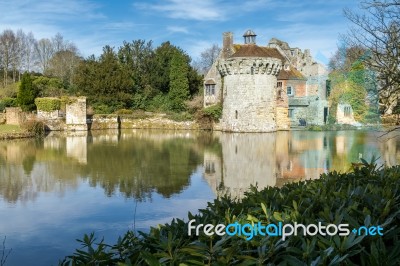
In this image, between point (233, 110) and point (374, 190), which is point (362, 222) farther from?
point (233, 110)

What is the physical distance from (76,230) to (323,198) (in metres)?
4.35

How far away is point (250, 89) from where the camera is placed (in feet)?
91.9

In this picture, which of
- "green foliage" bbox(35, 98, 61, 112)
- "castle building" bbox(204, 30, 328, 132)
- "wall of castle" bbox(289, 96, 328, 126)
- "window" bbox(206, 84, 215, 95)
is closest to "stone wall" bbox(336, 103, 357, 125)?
"castle building" bbox(204, 30, 328, 132)

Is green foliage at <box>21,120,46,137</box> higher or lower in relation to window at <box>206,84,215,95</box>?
lower

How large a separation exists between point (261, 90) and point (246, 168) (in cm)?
1640

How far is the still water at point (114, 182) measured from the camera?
→ 20.3 feet

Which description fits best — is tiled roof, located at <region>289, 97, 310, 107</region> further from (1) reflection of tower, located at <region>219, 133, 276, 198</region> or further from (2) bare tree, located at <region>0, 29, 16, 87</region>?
(2) bare tree, located at <region>0, 29, 16, 87</region>

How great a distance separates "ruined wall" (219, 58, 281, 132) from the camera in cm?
2780

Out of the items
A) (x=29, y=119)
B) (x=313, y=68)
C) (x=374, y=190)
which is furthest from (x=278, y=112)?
(x=374, y=190)

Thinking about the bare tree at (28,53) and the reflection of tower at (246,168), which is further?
the bare tree at (28,53)

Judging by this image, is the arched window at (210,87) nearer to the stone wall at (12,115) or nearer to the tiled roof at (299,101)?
the tiled roof at (299,101)

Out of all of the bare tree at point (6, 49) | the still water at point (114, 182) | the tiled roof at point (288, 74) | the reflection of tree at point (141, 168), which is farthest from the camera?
the bare tree at point (6, 49)

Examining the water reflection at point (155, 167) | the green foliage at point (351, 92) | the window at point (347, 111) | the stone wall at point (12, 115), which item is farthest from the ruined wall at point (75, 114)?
the window at point (347, 111)

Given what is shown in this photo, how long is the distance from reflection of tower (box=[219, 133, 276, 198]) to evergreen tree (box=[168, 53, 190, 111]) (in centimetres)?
1679
